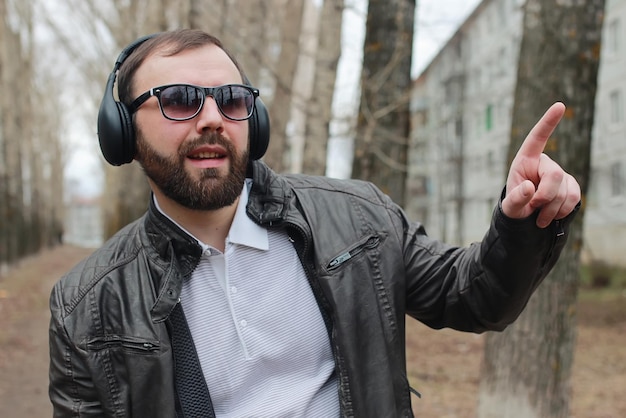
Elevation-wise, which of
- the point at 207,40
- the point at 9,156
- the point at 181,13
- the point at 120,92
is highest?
the point at 181,13

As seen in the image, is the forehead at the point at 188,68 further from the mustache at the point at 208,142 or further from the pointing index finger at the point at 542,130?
the pointing index finger at the point at 542,130

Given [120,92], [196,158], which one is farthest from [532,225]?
[120,92]

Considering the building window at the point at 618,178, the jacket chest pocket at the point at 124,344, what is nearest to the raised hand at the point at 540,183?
the jacket chest pocket at the point at 124,344

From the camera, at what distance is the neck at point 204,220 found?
7.77 ft

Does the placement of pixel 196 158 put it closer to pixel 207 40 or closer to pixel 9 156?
pixel 207 40

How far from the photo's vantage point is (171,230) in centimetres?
232

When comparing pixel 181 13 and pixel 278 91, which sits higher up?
pixel 181 13

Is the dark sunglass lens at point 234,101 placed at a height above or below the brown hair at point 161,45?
below

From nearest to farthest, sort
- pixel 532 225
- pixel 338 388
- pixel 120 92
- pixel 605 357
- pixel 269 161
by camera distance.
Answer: pixel 532 225 < pixel 338 388 < pixel 120 92 < pixel 269 161 < pixel 605 357

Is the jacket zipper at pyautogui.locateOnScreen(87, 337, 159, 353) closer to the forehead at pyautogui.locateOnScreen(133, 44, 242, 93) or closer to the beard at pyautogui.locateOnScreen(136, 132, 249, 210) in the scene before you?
the beard at pyautogui.locateOnScreen(136, 132, 249, 210)

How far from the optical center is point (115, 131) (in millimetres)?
2412

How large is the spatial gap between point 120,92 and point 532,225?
4.70 feet

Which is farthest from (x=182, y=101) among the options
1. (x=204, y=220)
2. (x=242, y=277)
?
(x=242, y=277)

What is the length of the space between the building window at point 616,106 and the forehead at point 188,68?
29.8m
